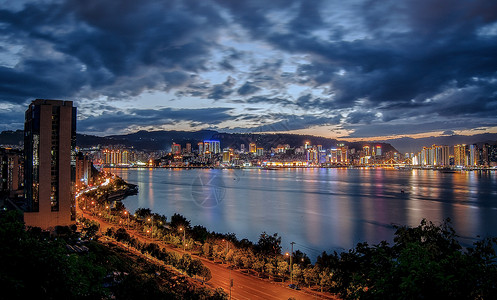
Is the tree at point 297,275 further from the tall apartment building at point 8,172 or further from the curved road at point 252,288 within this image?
the tall apartment building at point 8,172

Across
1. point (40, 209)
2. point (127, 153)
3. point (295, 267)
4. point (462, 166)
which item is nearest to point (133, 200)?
point (40, 209)

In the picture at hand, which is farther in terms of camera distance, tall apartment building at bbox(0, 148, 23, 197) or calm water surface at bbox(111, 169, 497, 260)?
tall apartment building at bbox(0, 148, 23, 197)

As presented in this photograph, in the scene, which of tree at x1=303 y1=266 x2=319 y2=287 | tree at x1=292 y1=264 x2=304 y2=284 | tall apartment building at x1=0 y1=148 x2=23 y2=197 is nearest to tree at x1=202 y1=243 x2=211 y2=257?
tree at x1=292 y1=264 x2=304 y2=284

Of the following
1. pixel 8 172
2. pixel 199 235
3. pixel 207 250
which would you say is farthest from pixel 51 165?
pixel 8 172

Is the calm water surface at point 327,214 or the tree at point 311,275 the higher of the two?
the tree at point 311,275

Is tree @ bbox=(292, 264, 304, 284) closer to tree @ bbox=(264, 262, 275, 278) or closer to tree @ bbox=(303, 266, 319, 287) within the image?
tree @ bbox=(303, 266, 319, 287)

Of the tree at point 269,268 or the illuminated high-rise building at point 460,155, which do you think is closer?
the tree at point 269,268

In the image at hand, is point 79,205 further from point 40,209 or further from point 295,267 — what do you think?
point 295,267

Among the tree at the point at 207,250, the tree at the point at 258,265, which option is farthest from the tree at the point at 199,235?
the tree at the point at 258,265

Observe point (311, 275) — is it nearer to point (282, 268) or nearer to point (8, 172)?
point (282, 268)
